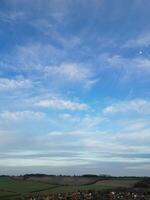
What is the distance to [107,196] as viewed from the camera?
7431 cm

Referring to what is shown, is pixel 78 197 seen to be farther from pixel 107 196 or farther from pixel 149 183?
pixel 149 183

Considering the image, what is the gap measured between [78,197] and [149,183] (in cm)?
2637

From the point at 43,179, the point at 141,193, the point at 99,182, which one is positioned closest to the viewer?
the point at 141,193

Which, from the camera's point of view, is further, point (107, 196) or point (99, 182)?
point (99, 182)

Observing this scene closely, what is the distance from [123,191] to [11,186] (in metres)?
27.4

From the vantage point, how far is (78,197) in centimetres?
Result: 7400

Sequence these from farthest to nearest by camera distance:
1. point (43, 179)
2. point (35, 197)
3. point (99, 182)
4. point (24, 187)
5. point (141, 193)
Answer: point (43, 179) → point (99, 182) → point (24, 187) → point (141, 193) → point (35, 197)

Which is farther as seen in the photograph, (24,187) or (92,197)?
(24,187)

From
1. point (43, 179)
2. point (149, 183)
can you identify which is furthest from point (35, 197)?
point (43, 179)

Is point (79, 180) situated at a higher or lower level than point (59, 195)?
higher

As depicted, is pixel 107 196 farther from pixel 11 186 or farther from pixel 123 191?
pixel 11 186

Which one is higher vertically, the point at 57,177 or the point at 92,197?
the point at 57,177

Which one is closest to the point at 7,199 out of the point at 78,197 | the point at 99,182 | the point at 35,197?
the point at 35,197

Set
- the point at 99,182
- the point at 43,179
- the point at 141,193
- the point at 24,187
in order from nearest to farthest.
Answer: the point at 141,193, the point at 24,187, the point at 99,182, the point at 43,179
